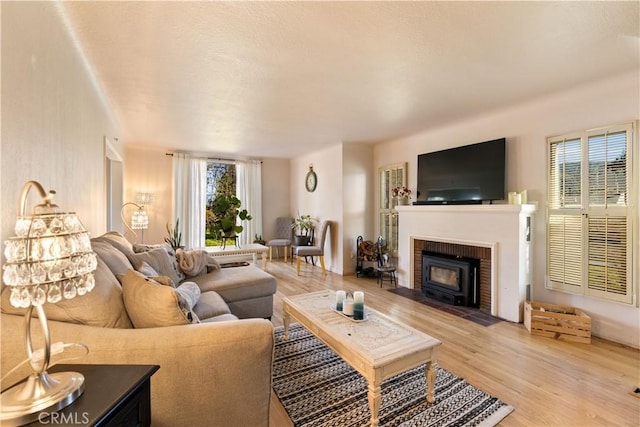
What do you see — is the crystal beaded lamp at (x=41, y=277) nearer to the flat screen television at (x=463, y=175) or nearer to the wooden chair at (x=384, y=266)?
the flat screen television at (x=463, y=175)

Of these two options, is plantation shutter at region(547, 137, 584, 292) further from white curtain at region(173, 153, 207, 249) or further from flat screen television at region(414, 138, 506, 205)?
white curtain at region(173, 153, 207, 249)

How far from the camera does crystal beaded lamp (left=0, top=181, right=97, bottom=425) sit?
0.83 m

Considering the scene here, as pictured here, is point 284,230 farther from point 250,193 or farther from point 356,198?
point 356,198

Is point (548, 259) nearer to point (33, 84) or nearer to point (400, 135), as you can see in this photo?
point (400, 135)

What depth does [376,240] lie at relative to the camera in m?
5.33

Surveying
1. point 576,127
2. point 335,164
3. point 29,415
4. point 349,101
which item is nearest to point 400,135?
point 335,164

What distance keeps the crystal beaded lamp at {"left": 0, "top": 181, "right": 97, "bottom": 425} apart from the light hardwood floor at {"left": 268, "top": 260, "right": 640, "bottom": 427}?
3.90 ft

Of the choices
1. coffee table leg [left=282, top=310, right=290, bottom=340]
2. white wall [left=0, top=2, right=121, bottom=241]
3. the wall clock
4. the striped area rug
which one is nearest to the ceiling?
white wall [left=0, top=2, right=121, bottom=241]

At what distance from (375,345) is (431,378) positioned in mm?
448

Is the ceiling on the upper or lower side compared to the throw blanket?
upper

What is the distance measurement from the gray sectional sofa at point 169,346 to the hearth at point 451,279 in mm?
2957

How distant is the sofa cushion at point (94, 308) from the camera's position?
1.21 metres

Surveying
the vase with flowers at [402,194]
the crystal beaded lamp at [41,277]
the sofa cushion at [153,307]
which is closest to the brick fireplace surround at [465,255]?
the vase with flowers at [402,194]

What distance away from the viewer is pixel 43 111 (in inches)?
60.1
